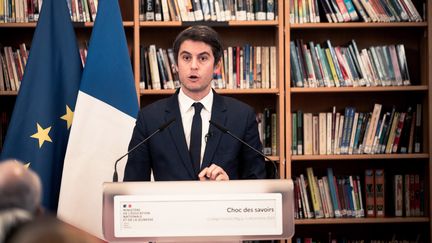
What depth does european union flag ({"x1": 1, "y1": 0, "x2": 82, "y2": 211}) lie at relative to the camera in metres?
3.20

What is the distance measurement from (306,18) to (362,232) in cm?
144

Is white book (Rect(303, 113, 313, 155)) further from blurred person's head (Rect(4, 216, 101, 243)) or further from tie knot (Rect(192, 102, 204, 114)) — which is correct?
blurred person's head (Rect(4, 216, 101, 243))

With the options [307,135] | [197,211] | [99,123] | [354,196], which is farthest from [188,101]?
[354,196]

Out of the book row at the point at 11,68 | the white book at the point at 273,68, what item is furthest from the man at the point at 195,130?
the book row at the point at 11,68

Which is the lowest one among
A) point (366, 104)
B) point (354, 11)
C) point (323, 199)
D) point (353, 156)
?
point (323, 199)

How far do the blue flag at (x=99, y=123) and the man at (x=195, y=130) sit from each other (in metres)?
0.89

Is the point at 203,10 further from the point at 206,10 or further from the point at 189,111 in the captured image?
the point at 189,111

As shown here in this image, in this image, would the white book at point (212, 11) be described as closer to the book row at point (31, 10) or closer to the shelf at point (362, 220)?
the book row at point (31, 10)

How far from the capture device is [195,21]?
155 inches

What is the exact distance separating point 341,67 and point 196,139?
1.96 m

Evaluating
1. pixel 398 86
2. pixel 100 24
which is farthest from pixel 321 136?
pixel 100 24

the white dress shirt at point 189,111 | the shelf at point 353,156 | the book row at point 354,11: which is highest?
the book row at point 354,11

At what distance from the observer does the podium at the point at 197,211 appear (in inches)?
60.2

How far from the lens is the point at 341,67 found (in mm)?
4012
